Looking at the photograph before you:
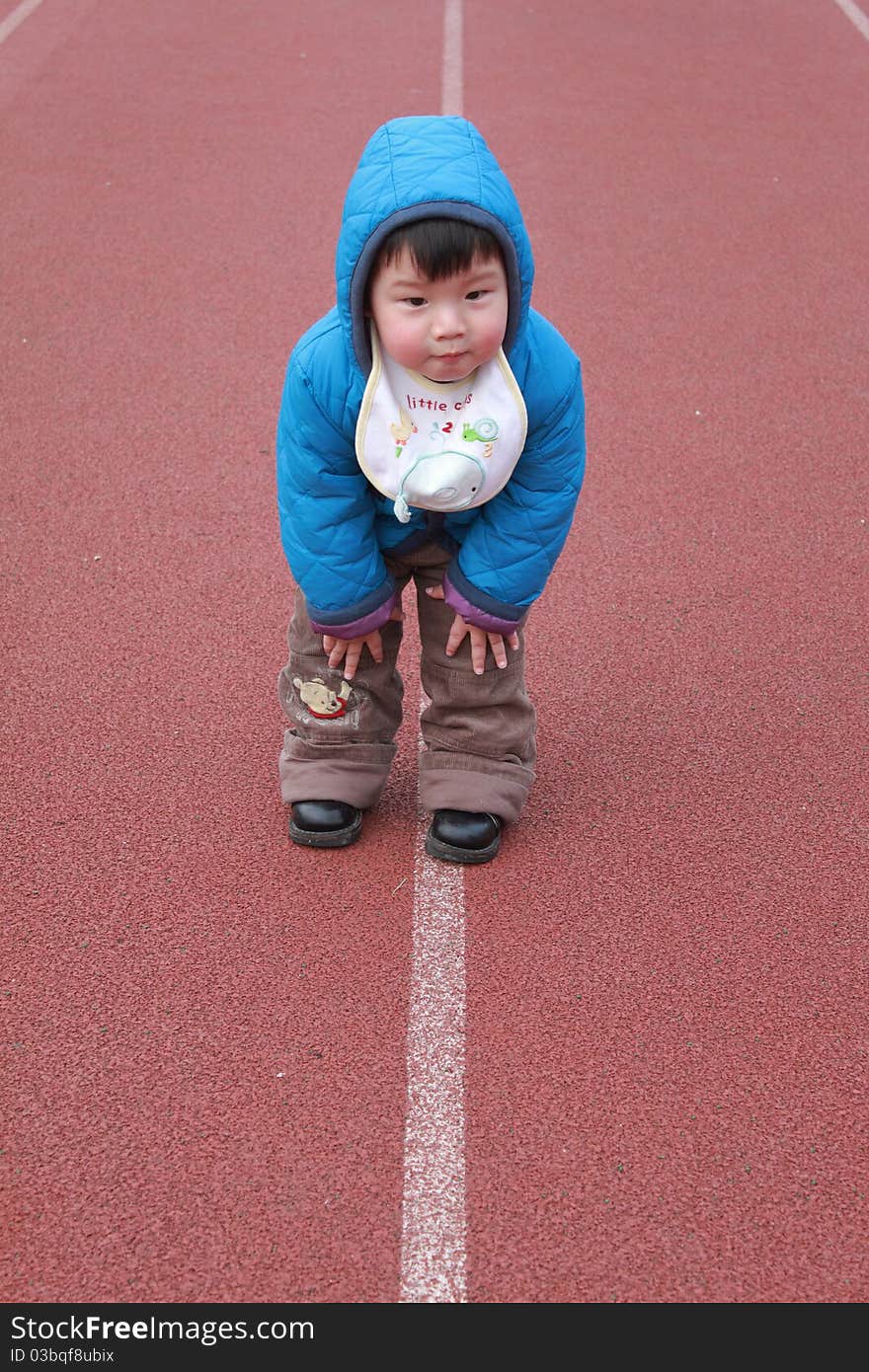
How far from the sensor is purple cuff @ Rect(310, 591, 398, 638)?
9.08ft

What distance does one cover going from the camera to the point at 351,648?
2.88 meters

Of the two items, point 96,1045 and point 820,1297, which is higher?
point 96,1045

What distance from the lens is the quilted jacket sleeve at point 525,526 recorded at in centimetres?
262

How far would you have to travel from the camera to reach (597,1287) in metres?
2.19

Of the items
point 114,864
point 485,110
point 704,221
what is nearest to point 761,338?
point 704,221

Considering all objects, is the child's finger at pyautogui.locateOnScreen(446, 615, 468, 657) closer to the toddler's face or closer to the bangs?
the toddler's face

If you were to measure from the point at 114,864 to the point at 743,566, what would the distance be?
226 cm

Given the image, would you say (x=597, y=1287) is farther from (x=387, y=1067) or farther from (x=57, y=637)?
(x=57, y=637)

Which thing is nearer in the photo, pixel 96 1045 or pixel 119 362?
pixel 96 1045

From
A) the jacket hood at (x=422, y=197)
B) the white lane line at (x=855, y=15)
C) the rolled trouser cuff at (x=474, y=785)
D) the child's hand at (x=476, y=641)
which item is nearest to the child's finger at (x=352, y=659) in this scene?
the child's hand at (x=476, y=641)

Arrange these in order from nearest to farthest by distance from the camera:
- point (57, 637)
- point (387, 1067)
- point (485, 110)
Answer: point (387, 1067) < point (57, 637) < point (485, 110)

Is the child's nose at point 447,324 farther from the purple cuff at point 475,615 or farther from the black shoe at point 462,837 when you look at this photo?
the black shoe at point 462,837

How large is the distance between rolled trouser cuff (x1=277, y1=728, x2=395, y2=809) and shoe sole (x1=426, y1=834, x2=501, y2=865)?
7.6 inches
